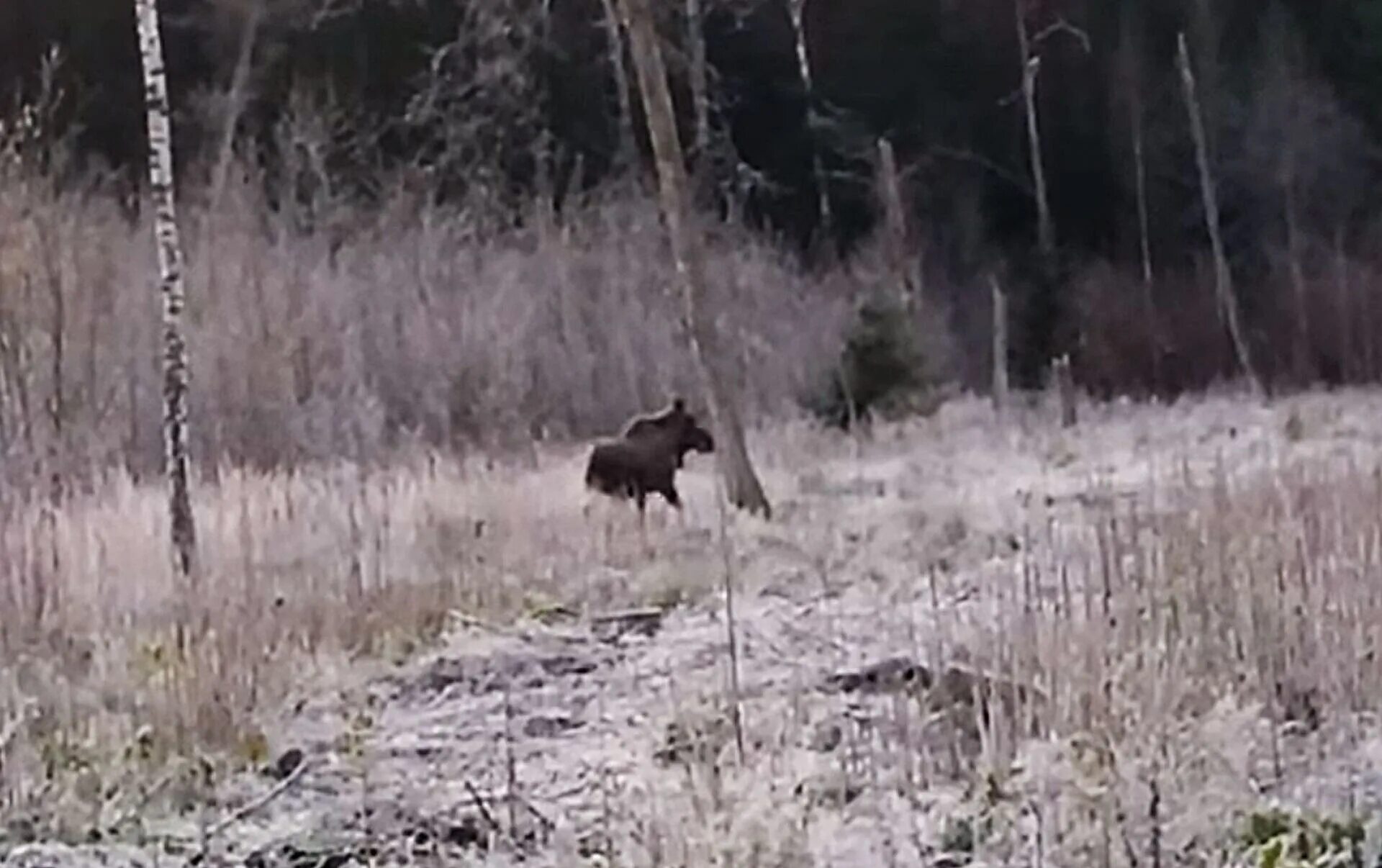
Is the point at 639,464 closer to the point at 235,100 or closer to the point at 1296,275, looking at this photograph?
the point at 235,100

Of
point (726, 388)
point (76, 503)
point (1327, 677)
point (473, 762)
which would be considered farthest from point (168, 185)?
point (1327, 677)

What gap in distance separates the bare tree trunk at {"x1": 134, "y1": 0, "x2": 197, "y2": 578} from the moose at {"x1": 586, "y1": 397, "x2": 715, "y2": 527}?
122 inches

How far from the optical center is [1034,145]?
26797 millimetres

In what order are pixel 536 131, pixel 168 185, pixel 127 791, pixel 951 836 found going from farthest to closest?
pixel 536 131 < pixel 168 185 < pixel 127 791 < pixel 951 836

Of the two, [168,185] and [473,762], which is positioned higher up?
[168,185]

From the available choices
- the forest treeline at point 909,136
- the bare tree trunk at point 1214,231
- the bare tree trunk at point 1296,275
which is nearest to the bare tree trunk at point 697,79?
the forest treeline at point 909,136

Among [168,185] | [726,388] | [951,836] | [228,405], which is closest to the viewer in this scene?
[951,836]

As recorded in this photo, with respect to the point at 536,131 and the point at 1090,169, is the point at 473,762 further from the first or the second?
the point at 1090,169

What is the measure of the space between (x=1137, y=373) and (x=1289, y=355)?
6.56 ft

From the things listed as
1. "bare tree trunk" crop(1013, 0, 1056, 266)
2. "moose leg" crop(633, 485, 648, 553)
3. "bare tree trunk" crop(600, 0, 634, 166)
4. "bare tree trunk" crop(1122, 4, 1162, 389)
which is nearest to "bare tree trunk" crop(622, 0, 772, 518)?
"moose leg" crop(633, 485, 648, 553)

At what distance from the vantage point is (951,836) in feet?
15.7

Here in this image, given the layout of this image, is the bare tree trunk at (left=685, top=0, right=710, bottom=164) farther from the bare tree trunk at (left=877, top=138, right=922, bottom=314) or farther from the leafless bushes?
the bare tree trunk at (left=877, top=138, right=922, bottom=314)

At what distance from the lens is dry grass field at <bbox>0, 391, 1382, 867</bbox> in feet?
15.9

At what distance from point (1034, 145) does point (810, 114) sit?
3002 millimetres
